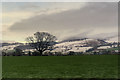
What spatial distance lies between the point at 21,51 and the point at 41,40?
8988 millimetres

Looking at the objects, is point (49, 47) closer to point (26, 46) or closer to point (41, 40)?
point (41, 40)

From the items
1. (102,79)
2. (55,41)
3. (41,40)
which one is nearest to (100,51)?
(55,41)

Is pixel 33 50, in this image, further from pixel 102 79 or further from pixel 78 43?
pixel 102 79

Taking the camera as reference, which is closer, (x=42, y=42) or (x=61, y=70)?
(x=61, y=70)

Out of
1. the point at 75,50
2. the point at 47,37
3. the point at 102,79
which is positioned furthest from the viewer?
the point at 47,37

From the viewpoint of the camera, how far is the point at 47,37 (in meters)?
73.4

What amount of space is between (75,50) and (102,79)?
56.2 meters

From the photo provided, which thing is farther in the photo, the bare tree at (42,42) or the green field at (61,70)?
the bare tree at (42,42)

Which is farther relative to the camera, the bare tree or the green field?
the bare tree

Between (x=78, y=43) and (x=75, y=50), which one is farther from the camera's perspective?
(x=78, y=43)

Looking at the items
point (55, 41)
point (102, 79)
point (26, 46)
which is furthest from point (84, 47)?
point (102, 79)

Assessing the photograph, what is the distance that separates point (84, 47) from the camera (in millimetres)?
70625

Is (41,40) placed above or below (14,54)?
above

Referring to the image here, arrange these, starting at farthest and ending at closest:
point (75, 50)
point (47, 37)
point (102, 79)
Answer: point (47, 37)
point (75, 50)
point (102, 79)
